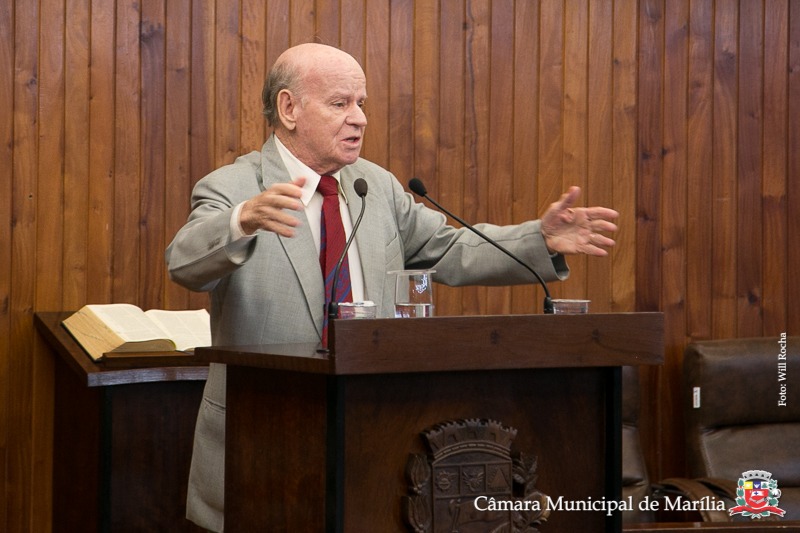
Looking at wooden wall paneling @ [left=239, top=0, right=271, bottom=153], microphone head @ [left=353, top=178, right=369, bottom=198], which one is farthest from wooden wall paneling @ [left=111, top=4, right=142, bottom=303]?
microphone head @ [left=353, top=178, right=369, bottom=198]

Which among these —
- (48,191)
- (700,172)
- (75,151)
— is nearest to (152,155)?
(75,151)

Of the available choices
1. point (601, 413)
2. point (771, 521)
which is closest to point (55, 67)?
point (601, 413)

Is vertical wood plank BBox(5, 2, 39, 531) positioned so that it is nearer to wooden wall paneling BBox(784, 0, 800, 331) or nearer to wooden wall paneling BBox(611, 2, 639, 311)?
wooden wall paneling BBox(611, 2, 639, 311)

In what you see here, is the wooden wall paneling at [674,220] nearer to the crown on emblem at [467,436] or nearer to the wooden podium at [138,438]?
the wooden podium at [138,438]

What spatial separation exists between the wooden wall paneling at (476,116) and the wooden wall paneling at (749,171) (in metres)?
1.17

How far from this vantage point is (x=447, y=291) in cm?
437

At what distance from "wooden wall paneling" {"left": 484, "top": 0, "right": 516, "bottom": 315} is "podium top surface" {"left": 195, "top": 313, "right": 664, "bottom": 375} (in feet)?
7.99

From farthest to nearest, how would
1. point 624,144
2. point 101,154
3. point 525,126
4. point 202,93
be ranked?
point 624,144 < point 525,126 < point 202,93 < point 101,154

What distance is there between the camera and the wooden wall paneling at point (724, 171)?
4.70 meters

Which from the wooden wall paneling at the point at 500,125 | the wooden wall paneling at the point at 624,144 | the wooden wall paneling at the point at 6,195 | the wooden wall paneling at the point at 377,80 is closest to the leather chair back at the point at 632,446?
the wooden wall paneling at the point at 624,144

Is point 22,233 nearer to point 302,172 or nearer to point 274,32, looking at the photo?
point 274,32

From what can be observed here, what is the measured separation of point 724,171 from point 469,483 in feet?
10.6

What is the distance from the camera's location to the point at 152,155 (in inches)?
156

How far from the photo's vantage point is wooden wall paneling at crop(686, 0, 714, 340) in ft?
15.3
